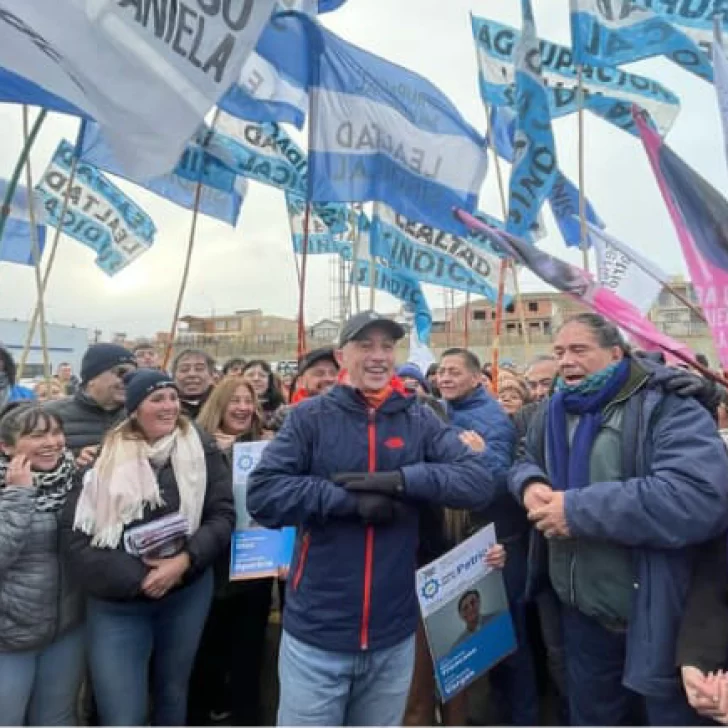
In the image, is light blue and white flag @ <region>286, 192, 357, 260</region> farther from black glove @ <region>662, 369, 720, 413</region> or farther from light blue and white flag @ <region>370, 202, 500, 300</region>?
black glove @ <region>662, 369, 720, 413</region>

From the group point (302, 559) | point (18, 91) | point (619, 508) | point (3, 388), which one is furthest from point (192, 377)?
point (619, 508)

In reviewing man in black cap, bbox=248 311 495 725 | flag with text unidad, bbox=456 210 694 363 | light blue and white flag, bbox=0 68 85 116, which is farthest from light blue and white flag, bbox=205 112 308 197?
man in black cap, bbox=248 311 495 725

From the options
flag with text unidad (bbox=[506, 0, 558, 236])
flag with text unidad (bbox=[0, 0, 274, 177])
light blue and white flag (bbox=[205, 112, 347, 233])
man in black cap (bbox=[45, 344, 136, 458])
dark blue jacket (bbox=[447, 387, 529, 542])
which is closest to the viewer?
flag with text unidad (bbox=[0, 0, 274, 177])

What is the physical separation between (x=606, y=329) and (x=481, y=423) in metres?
1.03

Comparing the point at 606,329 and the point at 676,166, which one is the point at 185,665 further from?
the point at 676,166

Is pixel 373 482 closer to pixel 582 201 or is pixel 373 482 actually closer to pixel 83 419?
pixel 83 419

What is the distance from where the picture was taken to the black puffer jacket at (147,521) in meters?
2.47

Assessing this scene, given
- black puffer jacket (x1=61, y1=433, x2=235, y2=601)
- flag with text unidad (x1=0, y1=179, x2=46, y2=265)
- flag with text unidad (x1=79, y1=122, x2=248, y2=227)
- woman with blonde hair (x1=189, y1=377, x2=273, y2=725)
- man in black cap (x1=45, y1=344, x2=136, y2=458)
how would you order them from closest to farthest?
1. black puffer jacket (x1=61, y1=433, x2=235, y2=601)
2. woman with blonde hair (x1=189, y1=377, x2=273, y2=725)
3. man in black cap (x1=45, y1=344, x2=136, y2=458)
4. flag with text unidad (x1=79, y1=122, x2=248, y2=227)
5. flag with text unidad (x1=0, y1=179, x2=46, y2=265)

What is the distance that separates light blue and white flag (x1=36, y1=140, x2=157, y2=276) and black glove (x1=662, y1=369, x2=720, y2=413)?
778cm

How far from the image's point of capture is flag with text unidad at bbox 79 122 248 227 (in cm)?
685

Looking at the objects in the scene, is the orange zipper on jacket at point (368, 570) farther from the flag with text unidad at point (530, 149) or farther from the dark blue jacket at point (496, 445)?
the flag with text unidad at point (530, 149)

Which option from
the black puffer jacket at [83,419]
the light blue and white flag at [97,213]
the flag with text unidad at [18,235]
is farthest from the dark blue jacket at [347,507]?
the light blue and white flag at [97,213]

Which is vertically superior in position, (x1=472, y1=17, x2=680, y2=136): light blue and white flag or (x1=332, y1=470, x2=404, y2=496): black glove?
(x1=472, y1=17, x2=680, y2=136): light blue and white flag

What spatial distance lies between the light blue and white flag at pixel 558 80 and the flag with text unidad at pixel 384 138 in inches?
85.9
